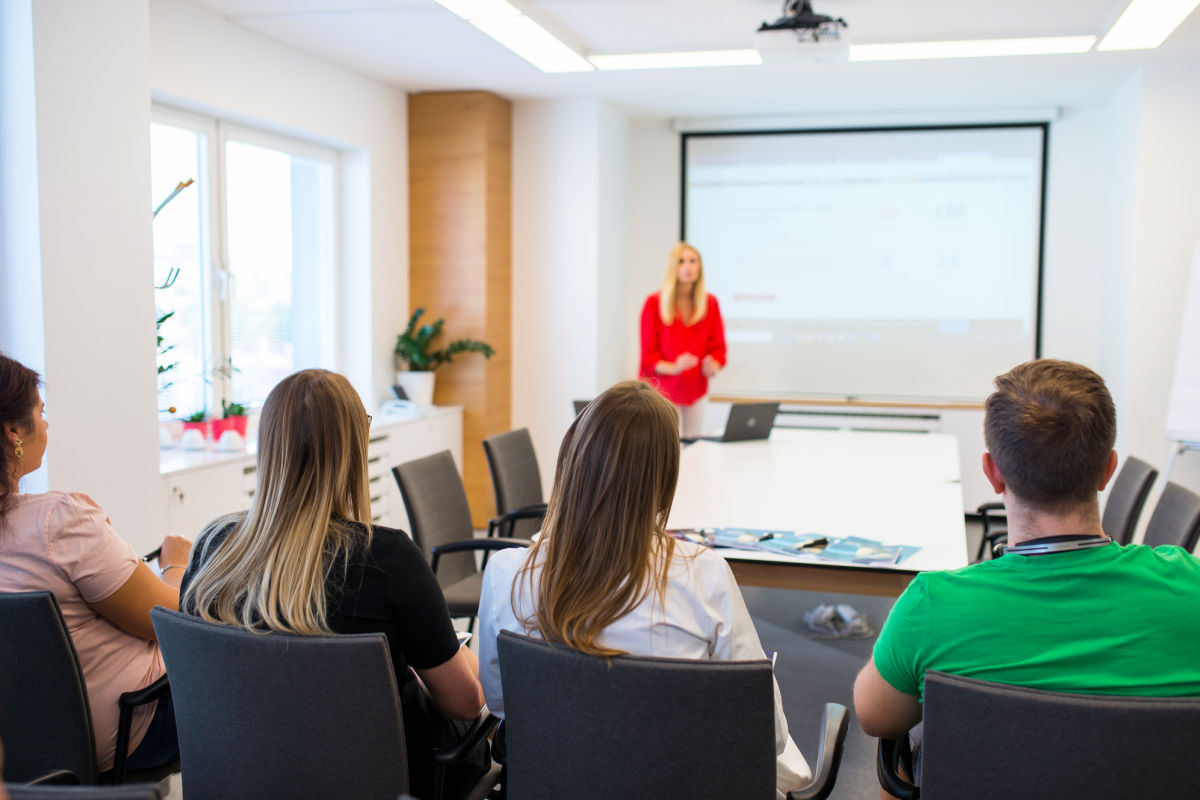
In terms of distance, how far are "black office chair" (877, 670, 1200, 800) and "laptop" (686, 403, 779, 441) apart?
10.8ft

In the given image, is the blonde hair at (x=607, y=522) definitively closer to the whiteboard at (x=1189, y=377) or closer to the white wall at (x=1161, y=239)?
the whiteboard at (x=1189, y=377)

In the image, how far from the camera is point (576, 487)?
5.45 ft

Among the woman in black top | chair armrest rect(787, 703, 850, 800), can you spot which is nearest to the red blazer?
chair armrest rect(787, 703, 850, 800)

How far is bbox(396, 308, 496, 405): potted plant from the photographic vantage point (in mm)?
6184

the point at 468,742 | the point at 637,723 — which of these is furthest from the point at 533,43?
the point at 637,723

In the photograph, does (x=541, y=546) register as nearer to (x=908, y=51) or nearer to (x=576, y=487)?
(x=576, y=487)

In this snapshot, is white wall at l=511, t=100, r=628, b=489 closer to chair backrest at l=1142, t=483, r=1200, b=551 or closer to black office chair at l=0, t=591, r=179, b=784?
chair backrest at l=1142, t=483, r=1200, b=551

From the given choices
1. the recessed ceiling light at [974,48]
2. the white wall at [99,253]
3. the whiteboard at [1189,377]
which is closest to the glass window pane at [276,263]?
the white wall at [99,253]

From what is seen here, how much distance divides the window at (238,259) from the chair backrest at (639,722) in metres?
3.06

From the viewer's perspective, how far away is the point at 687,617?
5.46ft

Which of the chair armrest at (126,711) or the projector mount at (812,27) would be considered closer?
the chair armrest at (126,711)

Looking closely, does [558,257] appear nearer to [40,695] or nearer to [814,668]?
[814,668]

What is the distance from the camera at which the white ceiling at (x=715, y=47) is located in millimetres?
4527

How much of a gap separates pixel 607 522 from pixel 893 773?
2.33ft
